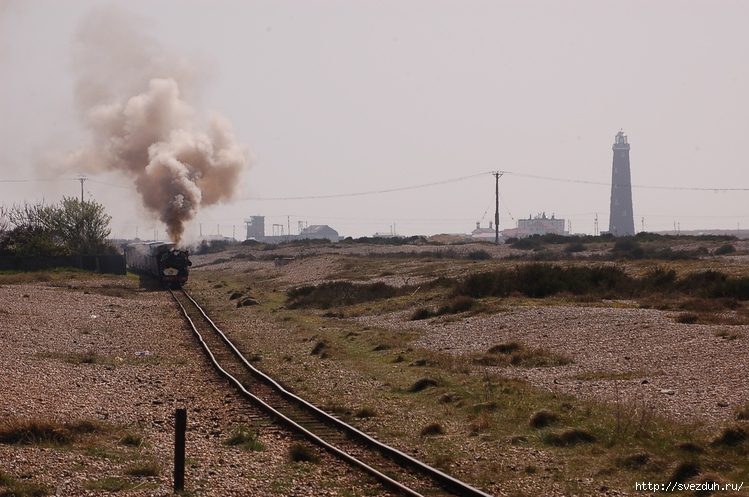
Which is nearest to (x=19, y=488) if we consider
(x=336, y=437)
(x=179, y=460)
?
(x=179, y=460)

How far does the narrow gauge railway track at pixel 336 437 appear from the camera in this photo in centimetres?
977

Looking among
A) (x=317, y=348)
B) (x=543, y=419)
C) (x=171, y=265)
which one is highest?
(x=171, y=265)

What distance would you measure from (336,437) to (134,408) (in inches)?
185

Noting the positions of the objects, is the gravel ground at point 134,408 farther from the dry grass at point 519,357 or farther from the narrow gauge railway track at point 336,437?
the dry grass at point 519,357

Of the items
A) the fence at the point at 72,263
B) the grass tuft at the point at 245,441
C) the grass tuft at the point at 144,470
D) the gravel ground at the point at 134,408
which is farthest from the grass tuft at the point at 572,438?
the fence at the point at 72,263

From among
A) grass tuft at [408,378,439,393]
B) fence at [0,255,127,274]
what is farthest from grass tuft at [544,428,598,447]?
fence at [0,255,127,274]

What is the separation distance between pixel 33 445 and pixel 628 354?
14.4 m

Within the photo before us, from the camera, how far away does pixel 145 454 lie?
11.3 meters

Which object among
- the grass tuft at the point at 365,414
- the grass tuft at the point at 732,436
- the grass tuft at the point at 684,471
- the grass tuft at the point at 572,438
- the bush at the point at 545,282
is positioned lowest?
the grass tuft at the point at 365,414

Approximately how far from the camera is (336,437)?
41.4ft

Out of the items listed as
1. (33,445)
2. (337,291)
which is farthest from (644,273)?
(33,445)

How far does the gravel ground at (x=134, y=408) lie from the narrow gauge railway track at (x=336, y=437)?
38cm

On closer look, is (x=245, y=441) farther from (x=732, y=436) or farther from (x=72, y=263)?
(x=72, y=263)

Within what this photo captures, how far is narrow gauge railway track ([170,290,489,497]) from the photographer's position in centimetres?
977
